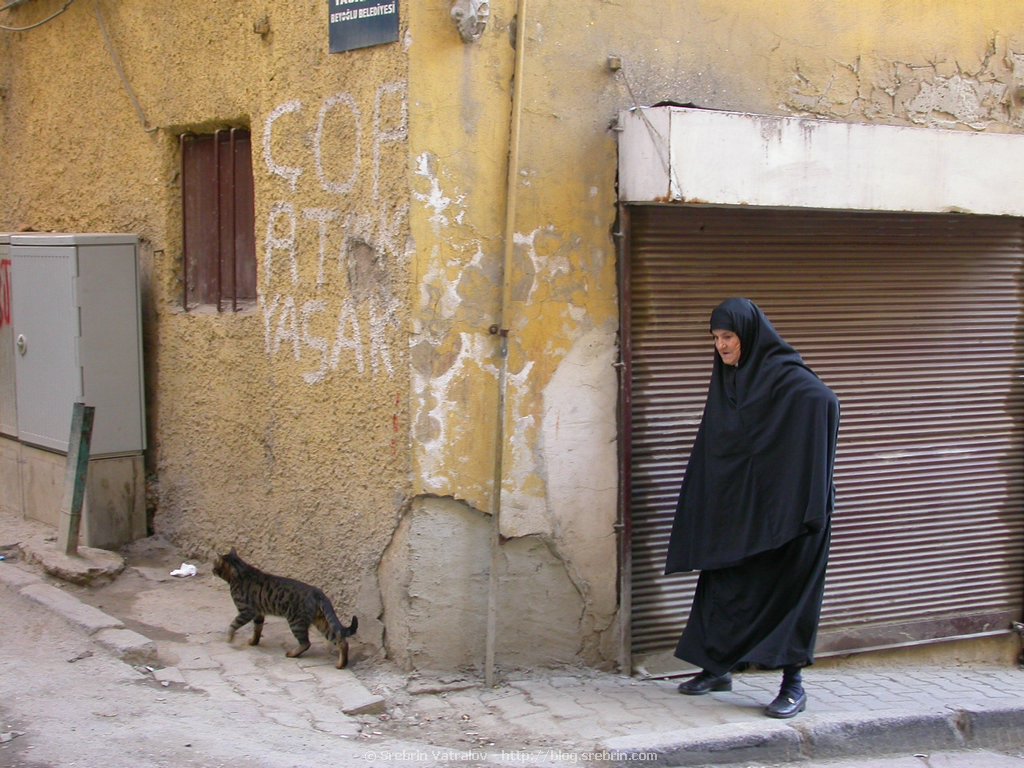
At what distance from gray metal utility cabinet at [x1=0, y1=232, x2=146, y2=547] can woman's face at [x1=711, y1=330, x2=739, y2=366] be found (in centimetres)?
316

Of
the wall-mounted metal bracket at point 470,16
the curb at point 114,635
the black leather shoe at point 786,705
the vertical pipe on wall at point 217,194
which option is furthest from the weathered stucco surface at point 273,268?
the black leather shoe at point 786,705

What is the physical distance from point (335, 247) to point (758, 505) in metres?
2.06

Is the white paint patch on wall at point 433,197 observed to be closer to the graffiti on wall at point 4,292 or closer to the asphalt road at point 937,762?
the asphalt road at point 937,762

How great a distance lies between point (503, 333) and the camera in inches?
188

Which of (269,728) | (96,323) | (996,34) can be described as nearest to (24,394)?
(96,323)

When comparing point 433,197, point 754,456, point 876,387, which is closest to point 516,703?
point 754,456

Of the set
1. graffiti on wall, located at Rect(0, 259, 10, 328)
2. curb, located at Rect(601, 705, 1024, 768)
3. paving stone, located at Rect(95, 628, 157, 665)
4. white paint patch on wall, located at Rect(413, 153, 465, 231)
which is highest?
white paint patch on wall, located at Rect(413, 153, 465, 231)

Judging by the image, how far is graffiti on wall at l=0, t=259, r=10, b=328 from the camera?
6.64 meters

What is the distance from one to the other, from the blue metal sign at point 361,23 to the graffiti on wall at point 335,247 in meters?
0.20

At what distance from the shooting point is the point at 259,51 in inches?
215

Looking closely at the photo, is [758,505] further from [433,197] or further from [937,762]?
[433,197]

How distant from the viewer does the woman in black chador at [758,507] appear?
455 cm

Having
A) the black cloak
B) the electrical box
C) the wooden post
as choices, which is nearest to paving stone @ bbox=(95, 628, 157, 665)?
the wooden post

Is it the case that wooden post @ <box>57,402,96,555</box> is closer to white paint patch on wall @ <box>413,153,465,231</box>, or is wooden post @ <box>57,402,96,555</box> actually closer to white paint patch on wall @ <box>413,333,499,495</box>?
white paint patch on wall @ <box>413,333,499,495</box>
